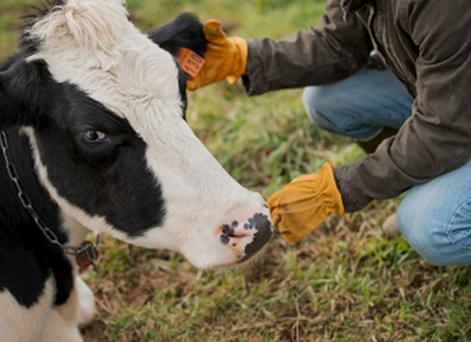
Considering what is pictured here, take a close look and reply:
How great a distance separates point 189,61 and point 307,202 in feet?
2.44

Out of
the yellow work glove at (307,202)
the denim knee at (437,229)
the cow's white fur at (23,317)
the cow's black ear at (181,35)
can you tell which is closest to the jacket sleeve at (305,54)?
the cow's black ear at (181,35)

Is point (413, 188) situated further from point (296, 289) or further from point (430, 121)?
point (296, 289)

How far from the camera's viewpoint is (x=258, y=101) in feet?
16.3

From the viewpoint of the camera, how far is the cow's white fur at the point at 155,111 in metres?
2.30

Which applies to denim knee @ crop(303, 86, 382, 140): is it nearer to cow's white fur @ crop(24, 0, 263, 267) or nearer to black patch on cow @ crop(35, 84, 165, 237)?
cow's white fur @ crop(24, 0, 263, 267)

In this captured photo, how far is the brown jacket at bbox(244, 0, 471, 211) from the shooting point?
2.41 m

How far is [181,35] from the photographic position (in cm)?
289

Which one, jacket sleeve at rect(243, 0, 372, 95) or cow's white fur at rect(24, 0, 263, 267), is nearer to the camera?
cow's white fur at rect(24, 0, 263, 267)

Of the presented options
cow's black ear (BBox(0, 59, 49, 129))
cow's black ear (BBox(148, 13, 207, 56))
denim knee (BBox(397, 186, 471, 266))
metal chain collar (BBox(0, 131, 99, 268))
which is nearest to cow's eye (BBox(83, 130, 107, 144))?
cow's black ear (BBox(0, 59, 49, 129))

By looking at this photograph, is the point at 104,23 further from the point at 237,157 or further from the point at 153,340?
the point at 237,157

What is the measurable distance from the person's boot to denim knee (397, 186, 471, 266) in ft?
2.59

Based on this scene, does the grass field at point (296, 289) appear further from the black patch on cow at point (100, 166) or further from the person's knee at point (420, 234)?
the black patch on cow at point (100, 166)

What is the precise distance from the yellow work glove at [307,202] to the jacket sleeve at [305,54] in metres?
0.69

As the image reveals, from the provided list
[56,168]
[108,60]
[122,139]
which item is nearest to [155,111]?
[122,139]
